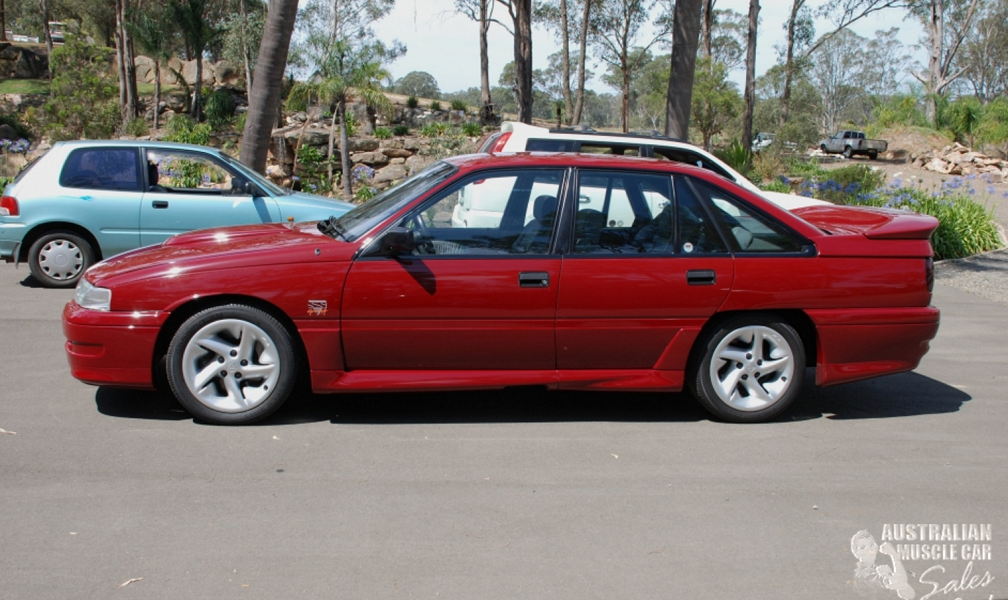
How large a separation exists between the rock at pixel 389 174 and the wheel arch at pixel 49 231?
17994 mm

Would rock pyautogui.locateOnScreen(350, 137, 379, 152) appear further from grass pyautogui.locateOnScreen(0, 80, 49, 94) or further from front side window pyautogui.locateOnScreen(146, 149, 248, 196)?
grass pyautogui.locateOnScreen(0, 80, 49, 94)

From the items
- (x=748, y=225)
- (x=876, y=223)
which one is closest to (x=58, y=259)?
(x=748, y=225)

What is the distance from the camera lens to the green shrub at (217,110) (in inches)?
1522

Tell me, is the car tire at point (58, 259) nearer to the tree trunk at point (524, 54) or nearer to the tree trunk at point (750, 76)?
the tree trunk at point (524, 54)

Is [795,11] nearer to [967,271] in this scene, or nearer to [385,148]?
[385,148]

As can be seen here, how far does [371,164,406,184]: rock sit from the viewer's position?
2739 centimetres

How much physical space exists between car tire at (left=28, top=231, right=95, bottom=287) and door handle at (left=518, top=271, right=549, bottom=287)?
601 centimetres

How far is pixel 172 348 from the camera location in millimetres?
4840

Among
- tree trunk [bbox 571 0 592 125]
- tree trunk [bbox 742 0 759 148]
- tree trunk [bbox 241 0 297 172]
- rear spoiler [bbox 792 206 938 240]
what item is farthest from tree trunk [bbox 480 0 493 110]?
rear spoiler [bbox 792 206 938 240]

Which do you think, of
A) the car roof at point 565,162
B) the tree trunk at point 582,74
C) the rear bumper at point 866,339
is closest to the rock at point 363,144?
the tree trunk at point 582,74

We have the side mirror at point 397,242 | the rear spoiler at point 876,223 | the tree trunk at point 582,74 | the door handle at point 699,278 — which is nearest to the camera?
the side mirror at point 397,242

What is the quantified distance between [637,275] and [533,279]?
0.60m

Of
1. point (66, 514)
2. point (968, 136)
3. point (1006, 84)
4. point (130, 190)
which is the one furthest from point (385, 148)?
point (1006, 84)

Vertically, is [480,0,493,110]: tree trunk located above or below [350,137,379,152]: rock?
above
